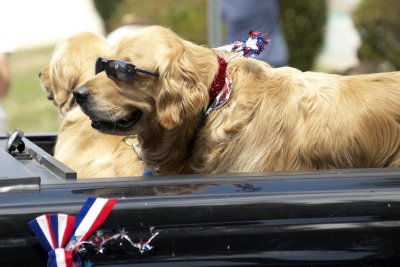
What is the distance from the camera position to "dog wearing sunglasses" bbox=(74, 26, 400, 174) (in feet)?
11.3

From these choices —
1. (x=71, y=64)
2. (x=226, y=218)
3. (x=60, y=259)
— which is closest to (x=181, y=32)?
(x=71, y=64)

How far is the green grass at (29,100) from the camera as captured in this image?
13508 millimetres

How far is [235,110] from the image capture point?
354 cm

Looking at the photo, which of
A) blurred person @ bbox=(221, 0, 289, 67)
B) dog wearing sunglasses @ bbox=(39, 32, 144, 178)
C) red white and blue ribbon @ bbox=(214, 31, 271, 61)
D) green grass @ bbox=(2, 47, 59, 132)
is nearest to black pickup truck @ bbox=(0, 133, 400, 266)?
red white and blue ribbon @ bbox=(214, 31, 271, 61)

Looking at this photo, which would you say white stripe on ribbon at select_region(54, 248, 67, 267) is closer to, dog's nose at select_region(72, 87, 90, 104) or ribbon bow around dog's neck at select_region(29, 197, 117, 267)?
ribbon bow around dog's neck at select_region(29, 197, 117, 267)

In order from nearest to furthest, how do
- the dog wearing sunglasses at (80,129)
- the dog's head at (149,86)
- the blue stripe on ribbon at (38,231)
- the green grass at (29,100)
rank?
the blue stripe on ribbon at (38,231), the dog's head at (149,86), the dog wearing sunglasses at (80,129), the green grass at (29,100)

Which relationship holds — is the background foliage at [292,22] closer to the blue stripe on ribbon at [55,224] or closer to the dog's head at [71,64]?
the dog's head at [71,64]

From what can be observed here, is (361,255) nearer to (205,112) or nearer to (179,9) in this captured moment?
(205,112)

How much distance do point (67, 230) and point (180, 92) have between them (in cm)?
117

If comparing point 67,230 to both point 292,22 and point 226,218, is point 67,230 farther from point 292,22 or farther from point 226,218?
point 292,22

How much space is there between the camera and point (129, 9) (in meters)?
15.6

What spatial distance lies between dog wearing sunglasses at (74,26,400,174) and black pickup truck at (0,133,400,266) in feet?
2.41

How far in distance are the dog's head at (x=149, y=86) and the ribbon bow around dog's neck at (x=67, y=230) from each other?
3.47 ft

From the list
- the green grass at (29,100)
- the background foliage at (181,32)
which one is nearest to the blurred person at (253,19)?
the background foliage at (181,32)
